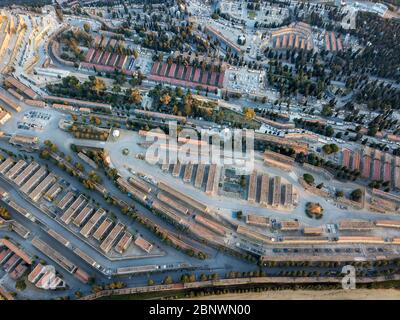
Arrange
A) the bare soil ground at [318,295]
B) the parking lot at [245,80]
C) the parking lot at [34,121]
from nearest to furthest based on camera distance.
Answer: the bare soil ground at [318,295]
the parking lot at [34,121]
the parking lot at [245,80]

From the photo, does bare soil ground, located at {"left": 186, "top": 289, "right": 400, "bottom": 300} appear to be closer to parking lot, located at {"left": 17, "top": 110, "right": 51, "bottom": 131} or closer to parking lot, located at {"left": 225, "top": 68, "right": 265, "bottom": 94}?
parking lot, located at {"left": 225, "top": 68, "right": 265, "bottom": 94}

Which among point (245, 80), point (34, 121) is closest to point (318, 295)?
point (245, 80)

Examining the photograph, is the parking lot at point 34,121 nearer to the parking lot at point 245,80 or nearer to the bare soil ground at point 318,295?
the parking lot at point 245,80

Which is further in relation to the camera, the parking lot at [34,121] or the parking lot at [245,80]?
the parking lot at [245,80]

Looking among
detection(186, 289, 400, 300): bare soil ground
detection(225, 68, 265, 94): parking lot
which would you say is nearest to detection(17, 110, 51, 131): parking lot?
detection(225, 68, 265, 94): parking lot

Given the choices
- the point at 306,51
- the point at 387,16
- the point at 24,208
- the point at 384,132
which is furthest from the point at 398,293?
the point at 387,16

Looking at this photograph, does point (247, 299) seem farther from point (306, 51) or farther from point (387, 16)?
point (387, 16)

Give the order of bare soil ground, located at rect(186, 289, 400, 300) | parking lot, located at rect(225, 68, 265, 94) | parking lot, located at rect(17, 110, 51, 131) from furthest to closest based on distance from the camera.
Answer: parking lot, located at rect(225, 68, 265, 94)
parking lot, located at rect(17, 110, 51, 131)
bare soil ground, located at rect(186, 289, 400, 300)

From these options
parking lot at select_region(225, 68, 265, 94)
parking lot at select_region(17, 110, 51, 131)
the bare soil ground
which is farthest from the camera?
parking lot at select_region(225, 68, 265, 94)

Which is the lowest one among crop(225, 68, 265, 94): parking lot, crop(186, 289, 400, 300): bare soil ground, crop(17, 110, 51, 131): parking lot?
crop(186, 289, 400, 300): bare soil ground

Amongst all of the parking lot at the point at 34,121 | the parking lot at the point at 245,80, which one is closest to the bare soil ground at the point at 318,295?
the parking lot at the point at 245,80

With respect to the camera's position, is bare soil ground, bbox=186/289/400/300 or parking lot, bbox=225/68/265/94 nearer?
bare soil ground, bbox=186/289/400/300
